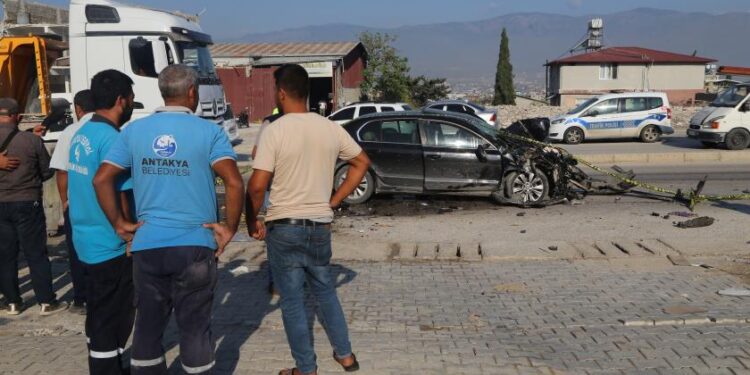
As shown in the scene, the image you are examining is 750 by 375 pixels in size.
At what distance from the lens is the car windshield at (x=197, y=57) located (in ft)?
51.1

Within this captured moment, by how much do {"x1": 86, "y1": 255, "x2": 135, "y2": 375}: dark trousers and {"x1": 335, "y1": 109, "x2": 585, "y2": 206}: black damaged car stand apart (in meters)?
7.35

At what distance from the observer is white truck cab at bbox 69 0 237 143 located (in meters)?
14.4

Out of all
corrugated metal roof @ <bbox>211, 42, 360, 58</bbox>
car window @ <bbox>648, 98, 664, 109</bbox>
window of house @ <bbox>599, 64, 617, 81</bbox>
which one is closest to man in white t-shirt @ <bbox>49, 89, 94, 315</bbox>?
car window @ <bbox>648, 98, 664, 109</bbox>

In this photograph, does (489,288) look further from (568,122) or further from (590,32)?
(590,32)

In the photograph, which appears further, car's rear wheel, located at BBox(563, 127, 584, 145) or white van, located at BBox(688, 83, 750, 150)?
car's rear wheel, located at BBox(563, 127, 584, 145)

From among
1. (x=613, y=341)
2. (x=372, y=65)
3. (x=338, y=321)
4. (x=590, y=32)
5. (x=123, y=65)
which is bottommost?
(x=613, y=341)

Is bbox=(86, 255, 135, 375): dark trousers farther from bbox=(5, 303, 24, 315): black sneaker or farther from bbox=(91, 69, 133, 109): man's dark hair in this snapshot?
bbox=(5, 303, 24, 315): black sneaker

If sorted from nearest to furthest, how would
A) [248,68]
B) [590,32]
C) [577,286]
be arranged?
[577,286]
[248,68]
[590,32]

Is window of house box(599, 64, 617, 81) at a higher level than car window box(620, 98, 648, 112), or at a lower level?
higher

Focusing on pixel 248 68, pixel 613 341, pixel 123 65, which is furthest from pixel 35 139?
pixel 248 68

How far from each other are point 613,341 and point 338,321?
2.10 meters

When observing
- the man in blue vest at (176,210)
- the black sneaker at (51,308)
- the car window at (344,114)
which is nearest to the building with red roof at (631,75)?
the car window at (344,114)

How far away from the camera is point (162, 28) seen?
1484 cm

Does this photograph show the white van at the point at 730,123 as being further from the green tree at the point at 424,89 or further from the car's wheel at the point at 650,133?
the green tree at the point at 424,89
